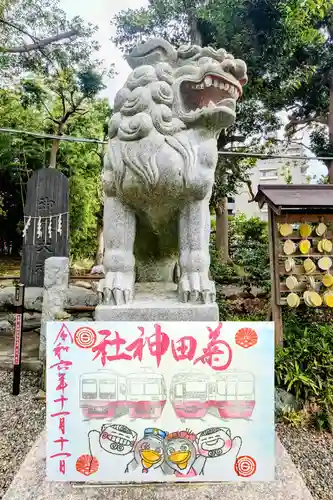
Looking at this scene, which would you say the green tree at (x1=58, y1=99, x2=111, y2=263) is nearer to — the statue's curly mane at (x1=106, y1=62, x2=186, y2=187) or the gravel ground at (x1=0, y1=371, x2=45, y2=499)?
the gravel ground at (x1=0, y1=371, x2=45, y2=499)

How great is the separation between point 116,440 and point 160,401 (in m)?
0.23

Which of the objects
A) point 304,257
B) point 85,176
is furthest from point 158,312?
point 85,176

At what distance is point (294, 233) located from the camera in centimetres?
332

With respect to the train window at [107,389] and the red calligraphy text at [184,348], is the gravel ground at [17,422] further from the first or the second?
the red calligraphy text at [184,348]

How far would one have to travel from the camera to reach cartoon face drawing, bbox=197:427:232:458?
4.36ft

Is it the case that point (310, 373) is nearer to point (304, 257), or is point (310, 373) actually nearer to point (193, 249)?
point (304, 257)

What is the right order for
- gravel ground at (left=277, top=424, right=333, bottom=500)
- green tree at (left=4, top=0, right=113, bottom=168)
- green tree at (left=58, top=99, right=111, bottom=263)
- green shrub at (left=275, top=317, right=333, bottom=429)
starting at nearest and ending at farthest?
gravel ground at (left=277, top=424, right=333, bottom=500)
green shrub at (left=275, top=317, right=333, bottom=429)
green tree at (left=4, top=0, right=113, bottom=168)
green tree at (left=58, top=99, right=111, bottom=263)

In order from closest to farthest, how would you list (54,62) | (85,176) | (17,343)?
(17,343) < (54,62) < (85,176)

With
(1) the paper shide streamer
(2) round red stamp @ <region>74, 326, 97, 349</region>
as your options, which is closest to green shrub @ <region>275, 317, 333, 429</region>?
(2) round red stamp @ <region>74, 326, 97, 349</region>

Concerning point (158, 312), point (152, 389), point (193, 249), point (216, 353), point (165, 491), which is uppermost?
point (193, 249)

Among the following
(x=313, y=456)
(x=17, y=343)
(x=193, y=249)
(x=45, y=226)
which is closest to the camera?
(x=193, y=249)

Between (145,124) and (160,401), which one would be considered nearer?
(160,401)

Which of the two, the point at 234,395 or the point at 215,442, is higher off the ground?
the point at 234,395

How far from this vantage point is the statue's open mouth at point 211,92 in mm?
1607
